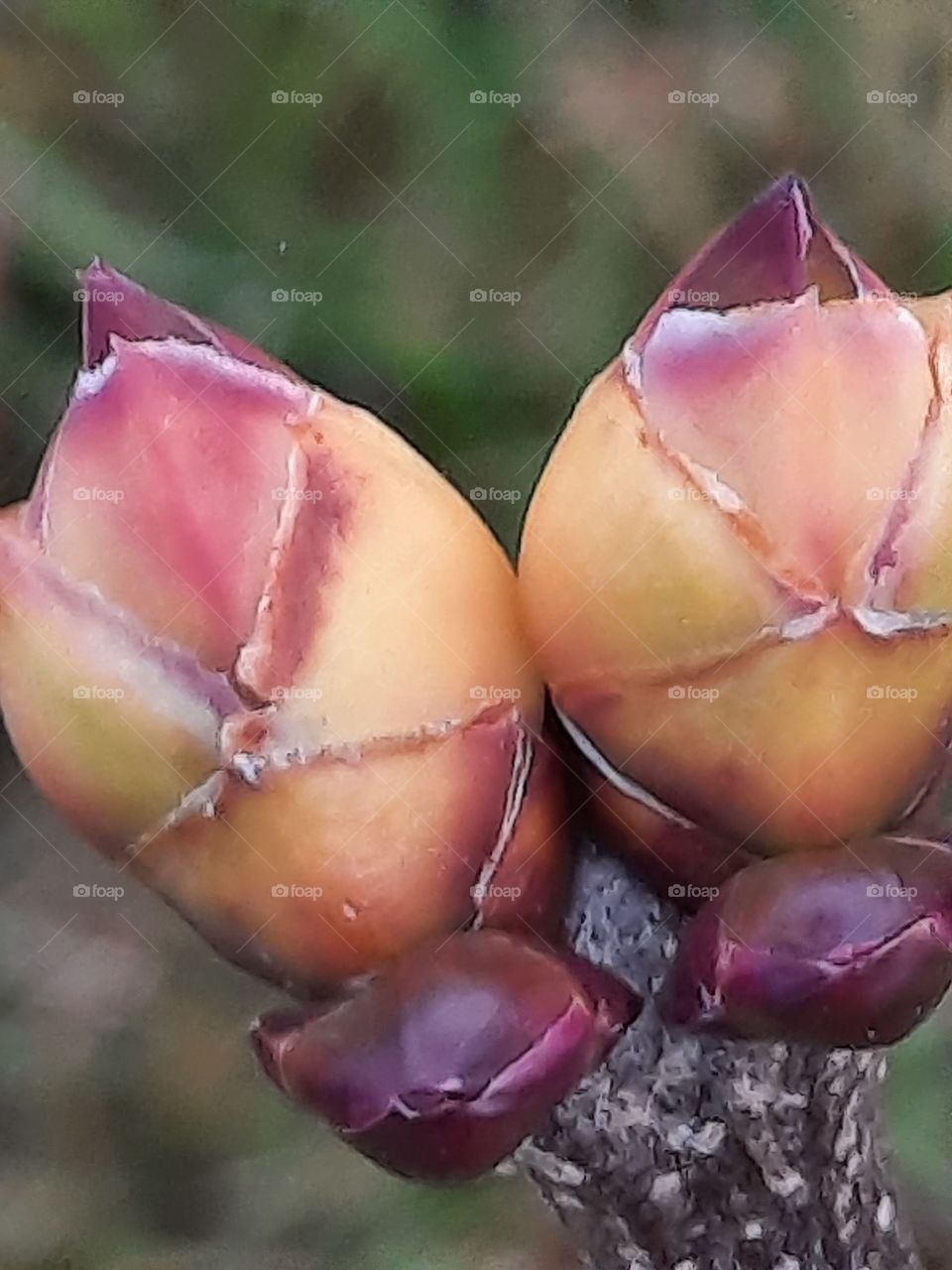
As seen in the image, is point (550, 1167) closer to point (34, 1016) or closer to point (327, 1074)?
point (327, 1074)

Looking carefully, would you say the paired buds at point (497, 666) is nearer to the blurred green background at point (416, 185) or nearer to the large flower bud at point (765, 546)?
the large flower bud at point (765, 546)

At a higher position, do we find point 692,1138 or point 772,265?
point 772,265

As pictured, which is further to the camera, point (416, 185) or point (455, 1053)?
point (416, 185)

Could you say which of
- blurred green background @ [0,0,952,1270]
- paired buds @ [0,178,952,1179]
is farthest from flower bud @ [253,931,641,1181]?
blurred green background @ [0,0,952,1270]

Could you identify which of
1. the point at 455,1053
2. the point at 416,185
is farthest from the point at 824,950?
the point at 416,185

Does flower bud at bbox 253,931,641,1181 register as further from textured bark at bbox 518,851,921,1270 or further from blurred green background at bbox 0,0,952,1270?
blurred green background at bbox 0,0,952,1270

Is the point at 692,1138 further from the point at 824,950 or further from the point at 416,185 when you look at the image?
the point at 416,185
